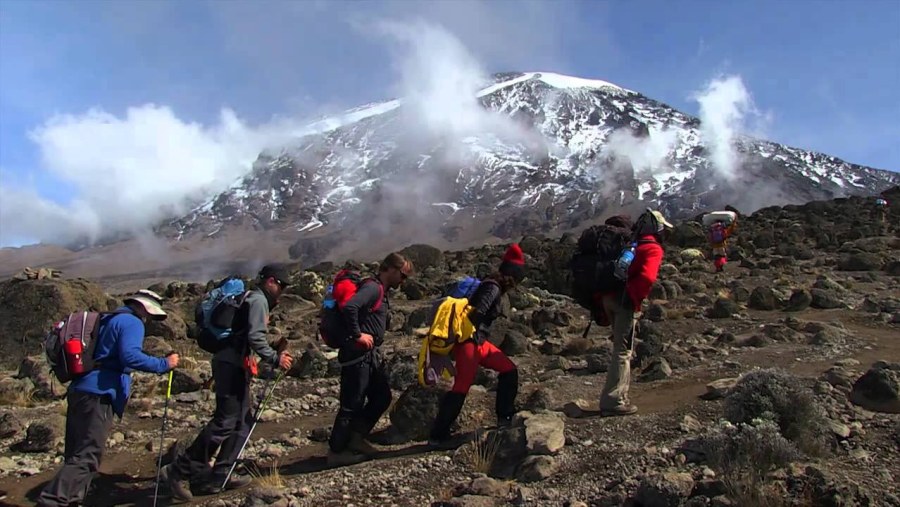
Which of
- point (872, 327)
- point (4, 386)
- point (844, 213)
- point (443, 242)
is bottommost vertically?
point (4, 386)

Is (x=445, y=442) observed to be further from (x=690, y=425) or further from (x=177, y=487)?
(x=177, y=487)

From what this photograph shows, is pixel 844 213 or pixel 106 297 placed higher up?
pixel 844 213

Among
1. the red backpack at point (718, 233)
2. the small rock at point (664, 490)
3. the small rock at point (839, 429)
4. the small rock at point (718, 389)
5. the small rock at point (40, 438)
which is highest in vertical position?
the red backpack at point (718, 233)

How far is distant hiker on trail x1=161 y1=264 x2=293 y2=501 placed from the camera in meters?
4.41

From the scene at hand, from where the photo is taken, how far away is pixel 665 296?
11.9 metres

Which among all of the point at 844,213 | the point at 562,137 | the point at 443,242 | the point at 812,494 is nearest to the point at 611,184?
the point at 562,137

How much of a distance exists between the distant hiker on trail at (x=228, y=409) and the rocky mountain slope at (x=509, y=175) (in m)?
111

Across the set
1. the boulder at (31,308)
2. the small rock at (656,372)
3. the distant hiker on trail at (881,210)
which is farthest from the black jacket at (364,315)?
the distant hiker on trail at (881,210)

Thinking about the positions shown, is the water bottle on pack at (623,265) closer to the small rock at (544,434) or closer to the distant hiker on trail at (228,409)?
the small rock at (544,434)

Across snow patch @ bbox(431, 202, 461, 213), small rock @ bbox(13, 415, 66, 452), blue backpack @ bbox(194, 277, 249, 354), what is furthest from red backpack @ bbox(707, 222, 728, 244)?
snow patch @ bbox(431, 202, 461, 213)

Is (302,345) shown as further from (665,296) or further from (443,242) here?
(443,242)

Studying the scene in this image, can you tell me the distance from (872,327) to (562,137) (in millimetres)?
165902

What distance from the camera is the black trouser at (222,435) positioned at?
4.45 meters

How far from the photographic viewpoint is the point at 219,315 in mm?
4445
